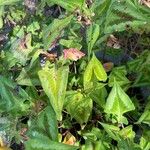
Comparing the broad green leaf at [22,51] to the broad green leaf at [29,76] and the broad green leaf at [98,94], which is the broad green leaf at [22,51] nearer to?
the broad green leaf at [29,76]

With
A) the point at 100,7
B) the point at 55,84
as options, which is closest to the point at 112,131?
the point at 55,84

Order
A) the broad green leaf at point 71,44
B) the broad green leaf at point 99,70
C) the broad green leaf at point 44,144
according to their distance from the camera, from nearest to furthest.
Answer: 1. the broad green leaf at point 44,144
2. the broad green leaf at point 99,70
3. the broad green leaf at point 71,44

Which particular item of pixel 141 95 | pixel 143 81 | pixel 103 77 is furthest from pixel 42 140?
pixel 141 95

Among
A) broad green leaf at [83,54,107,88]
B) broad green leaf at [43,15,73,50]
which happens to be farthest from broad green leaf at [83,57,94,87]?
broad green leaf at [43,15,73,50]

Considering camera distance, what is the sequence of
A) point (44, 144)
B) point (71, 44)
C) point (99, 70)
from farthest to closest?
point (71, 44)
point (99, 70)
point (44, 144)

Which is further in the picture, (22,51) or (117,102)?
(22,51)

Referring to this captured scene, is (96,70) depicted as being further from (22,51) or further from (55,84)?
(22,51)

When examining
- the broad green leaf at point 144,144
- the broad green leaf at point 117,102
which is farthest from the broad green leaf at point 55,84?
the broad green leaf at point 144,144
